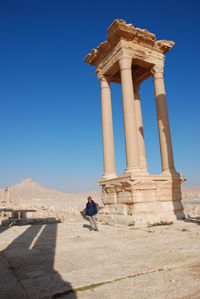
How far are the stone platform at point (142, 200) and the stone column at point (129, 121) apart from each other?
86cm

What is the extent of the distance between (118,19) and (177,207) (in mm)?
10136

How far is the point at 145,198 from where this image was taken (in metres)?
10.4

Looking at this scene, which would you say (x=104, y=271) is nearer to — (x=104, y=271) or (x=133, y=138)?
(x=104, y=271)

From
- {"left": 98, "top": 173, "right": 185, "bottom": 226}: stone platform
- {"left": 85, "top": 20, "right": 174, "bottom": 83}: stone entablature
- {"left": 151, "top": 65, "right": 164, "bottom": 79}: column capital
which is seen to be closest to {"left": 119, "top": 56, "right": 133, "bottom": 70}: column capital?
{"left": 85, "top": 20, "right": 174, "bottom": 83}: stone entablature

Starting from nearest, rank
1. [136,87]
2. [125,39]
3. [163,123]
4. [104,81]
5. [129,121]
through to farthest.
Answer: [129,121] → [125,39] → [163,123] → [104,81] → [136,87]

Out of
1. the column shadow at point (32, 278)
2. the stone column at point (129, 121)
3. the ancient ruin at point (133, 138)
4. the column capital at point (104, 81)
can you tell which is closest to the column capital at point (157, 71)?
the ancient ruin at point (133, 138)

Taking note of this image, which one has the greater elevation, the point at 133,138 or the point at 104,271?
the point at 133,138

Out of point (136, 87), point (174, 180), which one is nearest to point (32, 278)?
point (174, 180)

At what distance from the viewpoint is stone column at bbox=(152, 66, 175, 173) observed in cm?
1264

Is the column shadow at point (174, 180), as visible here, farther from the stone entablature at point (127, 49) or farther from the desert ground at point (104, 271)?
the desert ground at point (104, 271)

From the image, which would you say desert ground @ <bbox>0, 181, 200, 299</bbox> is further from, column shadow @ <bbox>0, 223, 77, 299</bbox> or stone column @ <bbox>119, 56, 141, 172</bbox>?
stone column @ <bbox>119, 56, 141, 172</bbox>

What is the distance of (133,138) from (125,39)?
5738 mm

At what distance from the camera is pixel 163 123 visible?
13.1 meters

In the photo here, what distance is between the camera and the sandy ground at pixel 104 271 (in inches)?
119
